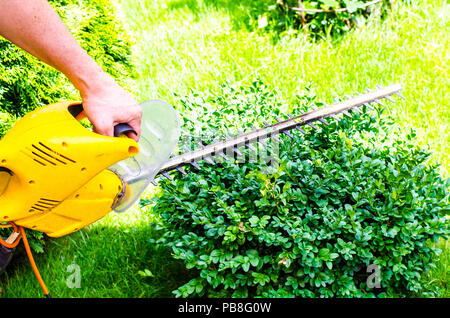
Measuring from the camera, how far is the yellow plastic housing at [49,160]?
5.72 feet

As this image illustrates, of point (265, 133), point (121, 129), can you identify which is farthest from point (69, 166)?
point (265, 133)

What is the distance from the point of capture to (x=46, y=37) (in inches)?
64.7

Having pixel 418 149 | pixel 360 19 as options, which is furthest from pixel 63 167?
pixel 360 19

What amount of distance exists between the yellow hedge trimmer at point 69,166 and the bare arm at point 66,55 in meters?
0.06

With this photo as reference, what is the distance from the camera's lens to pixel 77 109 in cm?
188

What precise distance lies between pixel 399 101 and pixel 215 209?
205 centimetres

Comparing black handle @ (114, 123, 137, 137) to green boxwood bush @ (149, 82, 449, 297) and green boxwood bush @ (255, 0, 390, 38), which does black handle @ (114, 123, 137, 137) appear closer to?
green boxwood bush @ (149, 82, 449, 297)

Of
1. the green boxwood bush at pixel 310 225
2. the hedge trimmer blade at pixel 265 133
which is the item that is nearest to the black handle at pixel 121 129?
the green boxwood bush at pixel 310 225

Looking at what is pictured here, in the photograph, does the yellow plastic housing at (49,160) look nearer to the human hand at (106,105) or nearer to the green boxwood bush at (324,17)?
the human hand at (106,105)

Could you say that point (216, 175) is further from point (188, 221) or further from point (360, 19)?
point (360, 19)

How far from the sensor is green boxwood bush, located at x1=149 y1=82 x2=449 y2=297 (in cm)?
222

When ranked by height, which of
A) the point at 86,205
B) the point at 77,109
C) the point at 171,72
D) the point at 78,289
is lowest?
the point at 78,289

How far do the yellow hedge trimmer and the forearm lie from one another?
0.58 ft

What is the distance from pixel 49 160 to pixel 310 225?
116 cm
